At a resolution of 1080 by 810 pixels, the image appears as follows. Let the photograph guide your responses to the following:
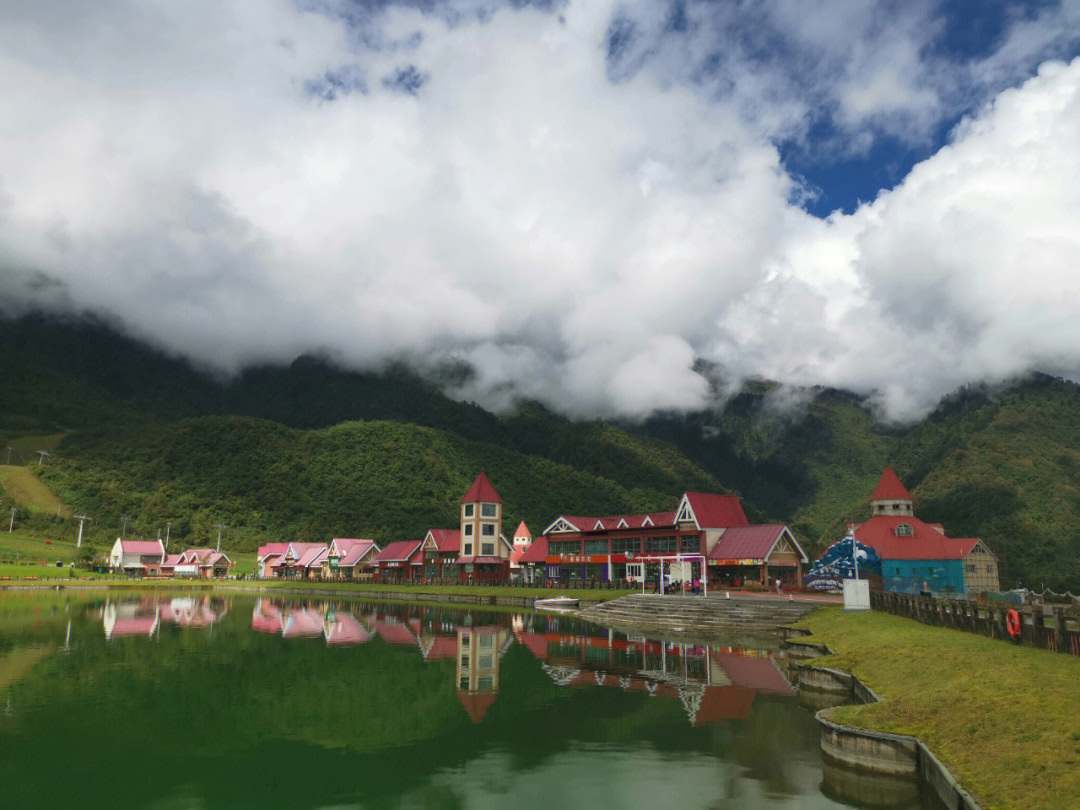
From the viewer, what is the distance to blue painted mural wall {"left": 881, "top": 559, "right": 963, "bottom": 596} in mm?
68625

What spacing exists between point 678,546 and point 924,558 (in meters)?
22.6

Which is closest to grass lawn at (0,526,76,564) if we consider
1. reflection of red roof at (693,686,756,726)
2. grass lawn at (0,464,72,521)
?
grass lawn at (0,464,72,521)

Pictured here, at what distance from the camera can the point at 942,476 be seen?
137750 mm

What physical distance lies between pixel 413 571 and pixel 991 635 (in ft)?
325

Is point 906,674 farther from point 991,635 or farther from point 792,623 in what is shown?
point 792,623

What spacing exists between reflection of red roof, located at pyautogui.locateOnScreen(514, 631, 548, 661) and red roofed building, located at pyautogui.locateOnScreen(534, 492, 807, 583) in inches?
772

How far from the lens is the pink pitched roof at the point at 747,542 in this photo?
69.8 m

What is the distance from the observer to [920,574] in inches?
2771

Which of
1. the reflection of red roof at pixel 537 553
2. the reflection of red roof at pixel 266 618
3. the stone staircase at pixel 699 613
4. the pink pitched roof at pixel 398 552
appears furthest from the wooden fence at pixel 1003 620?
the pink pitched roof at pixel 398 552

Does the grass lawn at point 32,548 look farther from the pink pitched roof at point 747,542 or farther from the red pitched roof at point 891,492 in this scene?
the red pitched roof at point 891,492

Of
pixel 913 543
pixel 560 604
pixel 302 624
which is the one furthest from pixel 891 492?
pixel 302 624

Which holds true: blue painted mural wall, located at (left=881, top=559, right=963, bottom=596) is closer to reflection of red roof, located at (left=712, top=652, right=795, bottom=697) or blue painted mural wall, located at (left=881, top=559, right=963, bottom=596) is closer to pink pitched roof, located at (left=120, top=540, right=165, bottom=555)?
reflection of red roof, located at (left=712, top=652, right=795, bottom=697)

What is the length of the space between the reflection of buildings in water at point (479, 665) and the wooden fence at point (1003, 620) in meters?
16.0

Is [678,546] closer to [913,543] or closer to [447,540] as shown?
[913,543]
